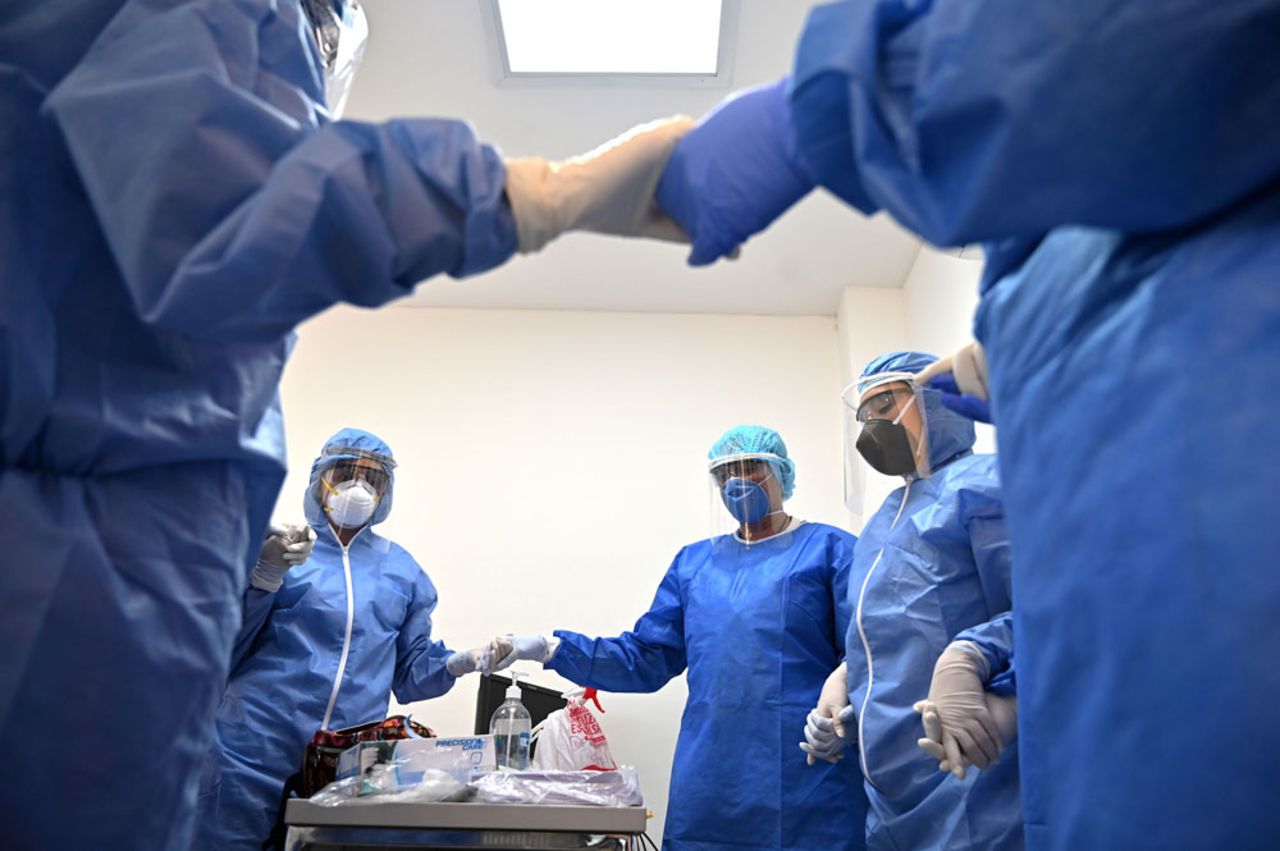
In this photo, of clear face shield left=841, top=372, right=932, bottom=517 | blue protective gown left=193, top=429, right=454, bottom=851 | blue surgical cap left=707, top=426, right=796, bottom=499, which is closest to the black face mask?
clear face shield left=841, top=372, right=932, bottom=517

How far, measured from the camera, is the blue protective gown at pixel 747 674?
191 cm

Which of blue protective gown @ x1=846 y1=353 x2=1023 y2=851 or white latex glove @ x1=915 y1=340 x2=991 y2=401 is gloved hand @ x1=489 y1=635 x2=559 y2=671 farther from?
white latex glove @ x1=915 y1=340 x2=991 y2=401

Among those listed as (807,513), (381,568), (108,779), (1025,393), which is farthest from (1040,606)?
(807,513)

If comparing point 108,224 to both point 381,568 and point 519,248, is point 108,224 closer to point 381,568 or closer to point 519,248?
point 519,248

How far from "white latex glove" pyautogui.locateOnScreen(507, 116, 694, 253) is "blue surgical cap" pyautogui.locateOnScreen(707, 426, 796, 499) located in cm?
148

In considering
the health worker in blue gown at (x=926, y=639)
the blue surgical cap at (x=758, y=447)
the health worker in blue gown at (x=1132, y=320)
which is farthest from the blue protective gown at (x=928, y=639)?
the health worker in blue gown at (x=1132, y=320)

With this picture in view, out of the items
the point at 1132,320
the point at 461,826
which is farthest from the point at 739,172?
the point at 461,826

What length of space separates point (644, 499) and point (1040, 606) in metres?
2.50

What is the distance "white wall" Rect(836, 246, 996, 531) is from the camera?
2566 mm

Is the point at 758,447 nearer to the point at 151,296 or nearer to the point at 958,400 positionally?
the point at 958,400

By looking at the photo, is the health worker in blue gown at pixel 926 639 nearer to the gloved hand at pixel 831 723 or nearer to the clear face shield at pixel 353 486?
the gloved hand at pixel 831 723

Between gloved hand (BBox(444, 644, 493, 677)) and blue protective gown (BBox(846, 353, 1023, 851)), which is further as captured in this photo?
gloved hand (BBox(444, 644, 493, 677))

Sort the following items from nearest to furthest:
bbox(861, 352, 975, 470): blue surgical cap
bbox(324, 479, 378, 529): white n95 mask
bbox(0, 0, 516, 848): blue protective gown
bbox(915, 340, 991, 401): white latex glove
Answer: bbox(0, 0, 516, 848): blue protective gown → bbox(915, 340, 991, 401): white latex glove → bbox(861, 352, 975, 470): blue surgical cap → bbox(324, 479, 378, 529): white n95 mask

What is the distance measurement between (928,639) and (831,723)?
12.9 inches
